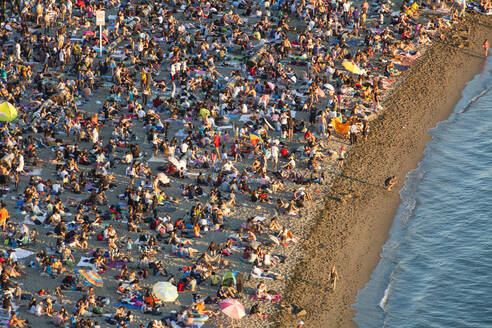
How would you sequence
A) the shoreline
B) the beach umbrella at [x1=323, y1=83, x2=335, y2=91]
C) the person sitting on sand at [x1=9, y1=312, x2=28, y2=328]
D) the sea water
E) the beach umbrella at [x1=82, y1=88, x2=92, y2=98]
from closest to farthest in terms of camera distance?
the person sitting on sand at [x1=9, y1=312, x2=28, y2=328]
the shoreline
the sea water
the beach umbrella at [x1=82, y1=88, x2=92, y2=98]
the beach umbrella at [x1=323, y1=83, x2=335, y2=91]

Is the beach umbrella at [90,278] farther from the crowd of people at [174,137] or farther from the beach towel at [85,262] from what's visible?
the beach towel at [85,262]

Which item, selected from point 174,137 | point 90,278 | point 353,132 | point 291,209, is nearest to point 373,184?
point 353,132

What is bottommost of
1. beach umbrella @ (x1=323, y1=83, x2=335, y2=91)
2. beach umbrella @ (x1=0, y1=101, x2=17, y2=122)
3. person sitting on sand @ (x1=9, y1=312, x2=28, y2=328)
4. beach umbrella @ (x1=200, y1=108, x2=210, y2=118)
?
person sitting on sand @ (x1=9, y1=312, x2=28, y2=328)

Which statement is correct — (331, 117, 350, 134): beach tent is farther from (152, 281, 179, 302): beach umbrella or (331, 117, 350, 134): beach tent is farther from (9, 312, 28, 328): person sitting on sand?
(9, 312, 28, 328): person sitting on sand

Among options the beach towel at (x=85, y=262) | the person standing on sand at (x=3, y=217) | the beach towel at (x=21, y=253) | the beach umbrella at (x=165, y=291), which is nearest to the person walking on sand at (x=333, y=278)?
the beach umbrella at (x=165, y=291)

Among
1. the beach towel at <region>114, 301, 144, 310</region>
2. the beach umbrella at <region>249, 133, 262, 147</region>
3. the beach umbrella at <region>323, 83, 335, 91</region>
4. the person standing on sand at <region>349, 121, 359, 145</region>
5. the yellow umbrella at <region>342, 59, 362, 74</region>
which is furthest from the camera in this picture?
the beach umbrella at <region>323, 83, 335, 91</region>

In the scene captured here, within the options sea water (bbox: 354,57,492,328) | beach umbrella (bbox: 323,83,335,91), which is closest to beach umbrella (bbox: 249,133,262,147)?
beach umbrella (bbox: 323,83,335,91)
